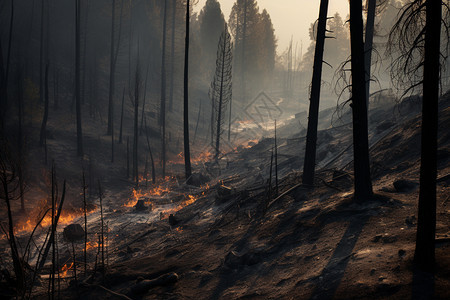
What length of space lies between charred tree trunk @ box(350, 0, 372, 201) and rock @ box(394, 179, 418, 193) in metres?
0.97

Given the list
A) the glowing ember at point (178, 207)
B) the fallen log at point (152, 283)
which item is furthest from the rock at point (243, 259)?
the glowing ember at point (178, 207)

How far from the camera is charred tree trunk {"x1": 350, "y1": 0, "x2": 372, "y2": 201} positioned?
246 inches

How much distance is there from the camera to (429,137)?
393 centimetres

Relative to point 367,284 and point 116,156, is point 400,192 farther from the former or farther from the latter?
point 116,156

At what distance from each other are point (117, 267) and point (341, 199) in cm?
563

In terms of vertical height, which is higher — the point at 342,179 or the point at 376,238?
the point at 342,179

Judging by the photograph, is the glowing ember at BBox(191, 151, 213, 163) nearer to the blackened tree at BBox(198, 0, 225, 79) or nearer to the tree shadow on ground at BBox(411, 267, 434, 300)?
the tree shadow on ground at BBox(411, 267, 434, 300)

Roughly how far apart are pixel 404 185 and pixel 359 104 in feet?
7.61

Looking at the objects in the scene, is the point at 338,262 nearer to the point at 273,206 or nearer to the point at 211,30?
the point at 273,206

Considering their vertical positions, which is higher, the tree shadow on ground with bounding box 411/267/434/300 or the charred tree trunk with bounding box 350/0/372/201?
the charred tree trunk with bounding box 350/0/372/201

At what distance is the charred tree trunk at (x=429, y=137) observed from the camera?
3865mm

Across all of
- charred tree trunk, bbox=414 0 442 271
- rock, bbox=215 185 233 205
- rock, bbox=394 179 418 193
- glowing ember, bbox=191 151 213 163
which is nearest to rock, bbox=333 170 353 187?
rock, bbox=394 179 418 193

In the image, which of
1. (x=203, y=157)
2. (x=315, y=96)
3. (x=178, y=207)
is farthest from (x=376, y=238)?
(x=203, y=157)

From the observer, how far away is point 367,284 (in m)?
4.20
